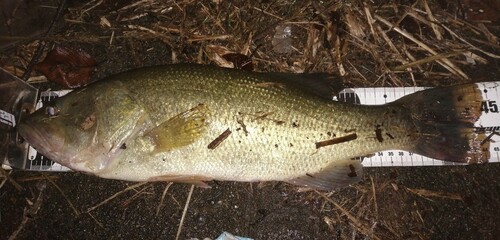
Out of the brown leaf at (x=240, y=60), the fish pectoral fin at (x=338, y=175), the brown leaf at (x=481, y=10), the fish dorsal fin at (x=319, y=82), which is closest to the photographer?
the fish pectoral fin at (x=338, y=175)

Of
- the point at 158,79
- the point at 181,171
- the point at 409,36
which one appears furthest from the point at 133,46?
the point at 409,36

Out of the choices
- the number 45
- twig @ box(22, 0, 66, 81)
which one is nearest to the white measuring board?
the number 45

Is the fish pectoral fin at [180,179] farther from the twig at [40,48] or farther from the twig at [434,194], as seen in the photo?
the twig at [434,194]

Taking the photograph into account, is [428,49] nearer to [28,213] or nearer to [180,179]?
[180,179]

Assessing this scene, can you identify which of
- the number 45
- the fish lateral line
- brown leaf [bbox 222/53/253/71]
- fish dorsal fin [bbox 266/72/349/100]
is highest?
brown leaf [bbox 222/53/253/71]

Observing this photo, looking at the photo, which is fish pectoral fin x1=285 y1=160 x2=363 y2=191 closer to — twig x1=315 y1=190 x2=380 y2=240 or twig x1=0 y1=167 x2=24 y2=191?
twig x1=315 y1=190 x2=380 y2=240

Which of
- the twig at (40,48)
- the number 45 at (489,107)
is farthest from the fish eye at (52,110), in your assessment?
the number 45 at (489,107)

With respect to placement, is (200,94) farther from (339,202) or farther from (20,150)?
(20,150)
